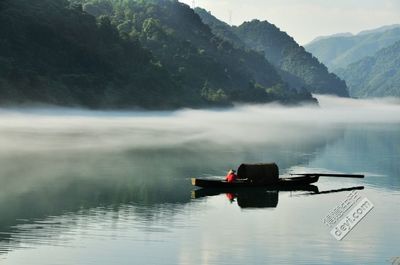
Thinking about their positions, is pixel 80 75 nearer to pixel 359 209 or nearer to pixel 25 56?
pixel 25 56

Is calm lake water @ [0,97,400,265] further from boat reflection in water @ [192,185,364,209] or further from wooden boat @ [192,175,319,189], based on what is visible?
wooden boat @ [192,175,319,189]

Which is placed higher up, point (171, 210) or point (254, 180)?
point (254, 180)

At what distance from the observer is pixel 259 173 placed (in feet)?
183

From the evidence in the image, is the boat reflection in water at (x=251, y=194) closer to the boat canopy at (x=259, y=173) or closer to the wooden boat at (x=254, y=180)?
the wooden boat at (x=254, y=180)

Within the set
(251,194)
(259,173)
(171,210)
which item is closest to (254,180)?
(259,173)

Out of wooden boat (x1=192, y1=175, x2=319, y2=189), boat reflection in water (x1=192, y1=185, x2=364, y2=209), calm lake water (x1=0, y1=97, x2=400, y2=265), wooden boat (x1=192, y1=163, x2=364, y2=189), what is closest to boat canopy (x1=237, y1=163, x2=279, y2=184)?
wooden boat (x1=192, y1=163, x2=364, y2=189)

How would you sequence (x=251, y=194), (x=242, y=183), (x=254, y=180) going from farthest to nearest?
(x=254, y=180) → (x=242, y=183) → (x=251, y=194)

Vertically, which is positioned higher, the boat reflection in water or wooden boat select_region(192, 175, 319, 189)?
wooden boat select_region(192, 175, 319, 189)

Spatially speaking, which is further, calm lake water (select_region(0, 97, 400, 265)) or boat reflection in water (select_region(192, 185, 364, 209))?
boat reflection in water (select_region(192, 185, 364, 209))

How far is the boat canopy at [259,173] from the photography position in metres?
55.5

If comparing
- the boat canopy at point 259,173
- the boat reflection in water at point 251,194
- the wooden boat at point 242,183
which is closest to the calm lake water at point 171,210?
the boat reflection in water at point 251,194

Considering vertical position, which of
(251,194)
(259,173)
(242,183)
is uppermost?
(259,173)

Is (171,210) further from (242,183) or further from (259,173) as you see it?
(259,173)

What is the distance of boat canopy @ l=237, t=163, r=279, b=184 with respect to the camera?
182 ft
